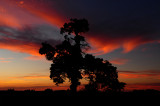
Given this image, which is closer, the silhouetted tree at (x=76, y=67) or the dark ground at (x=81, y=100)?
the dark ground at (x=81, y=100)

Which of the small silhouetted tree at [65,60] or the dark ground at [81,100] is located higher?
the small silhouetted tree at [65,60]

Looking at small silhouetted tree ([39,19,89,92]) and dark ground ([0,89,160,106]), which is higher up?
small silhouetted tree ([39,19,89,92])

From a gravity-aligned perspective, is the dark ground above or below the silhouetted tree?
below

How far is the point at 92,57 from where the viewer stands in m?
29.4

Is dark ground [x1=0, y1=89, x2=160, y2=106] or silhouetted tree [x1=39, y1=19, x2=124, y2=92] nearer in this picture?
dark ground [x1=0, y1=89, x2=160, y2=106]

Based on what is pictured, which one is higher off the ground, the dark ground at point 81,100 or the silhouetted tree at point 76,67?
the silhouetted tree at point 76,67

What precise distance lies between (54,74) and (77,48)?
5458 millimetres

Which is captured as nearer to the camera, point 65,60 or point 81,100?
point 81,100

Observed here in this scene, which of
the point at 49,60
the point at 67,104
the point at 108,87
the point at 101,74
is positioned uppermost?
the point at 49,60

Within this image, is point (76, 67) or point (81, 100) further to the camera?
point (76, 67)

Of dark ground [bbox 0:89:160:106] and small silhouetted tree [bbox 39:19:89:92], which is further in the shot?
small silhouetted tree [bbox 39:19:89:92]

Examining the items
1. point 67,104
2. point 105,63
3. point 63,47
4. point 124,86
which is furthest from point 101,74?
point 67,104

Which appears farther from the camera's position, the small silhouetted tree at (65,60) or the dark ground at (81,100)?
the small silhouetted tree at (65,60)

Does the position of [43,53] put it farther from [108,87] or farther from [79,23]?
[108,87]
